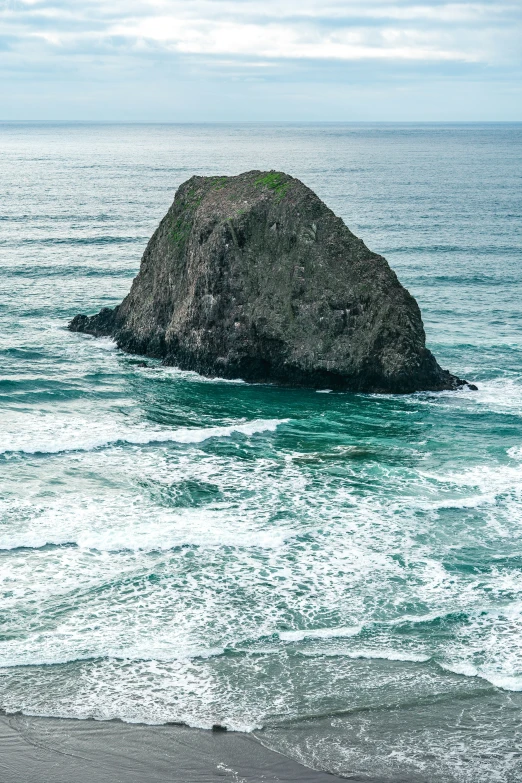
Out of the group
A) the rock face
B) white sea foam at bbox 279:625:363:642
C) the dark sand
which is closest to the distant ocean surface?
white sea foam at bbox 279:625:363:642

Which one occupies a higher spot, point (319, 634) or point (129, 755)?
point (319, 634)

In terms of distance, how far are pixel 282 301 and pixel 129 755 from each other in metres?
24.0

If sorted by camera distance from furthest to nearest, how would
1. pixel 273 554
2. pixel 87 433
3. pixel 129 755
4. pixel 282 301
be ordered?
pixel 282 301, pixel 87 433, pixel 273 554, pixel 129 755

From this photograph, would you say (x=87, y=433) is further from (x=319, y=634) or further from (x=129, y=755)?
(x=129, y=755)

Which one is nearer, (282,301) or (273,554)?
(273,554)

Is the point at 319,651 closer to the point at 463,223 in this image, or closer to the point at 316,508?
the point at 316,508

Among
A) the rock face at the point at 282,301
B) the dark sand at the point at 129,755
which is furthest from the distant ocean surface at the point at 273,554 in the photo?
the rock face at the point at 282,301

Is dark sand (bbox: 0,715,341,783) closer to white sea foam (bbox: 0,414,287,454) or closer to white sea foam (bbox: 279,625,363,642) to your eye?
white sea foam (bbox: 279,625,363,642)

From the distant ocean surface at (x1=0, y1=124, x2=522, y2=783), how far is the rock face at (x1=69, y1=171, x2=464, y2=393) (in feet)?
3.57

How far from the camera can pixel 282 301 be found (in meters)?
36.4

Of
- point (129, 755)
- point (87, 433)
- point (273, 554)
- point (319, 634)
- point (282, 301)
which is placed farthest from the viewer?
point (282, 301)

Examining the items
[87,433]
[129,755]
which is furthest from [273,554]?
[87,433]

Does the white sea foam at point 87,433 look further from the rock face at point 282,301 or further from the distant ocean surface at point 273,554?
the rock face at point 282,301

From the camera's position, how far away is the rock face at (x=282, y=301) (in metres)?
35.2
